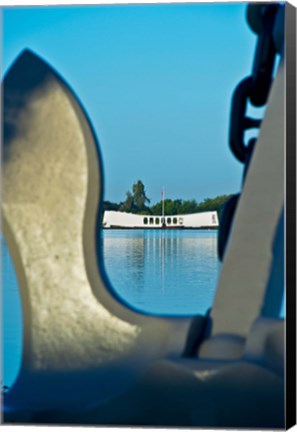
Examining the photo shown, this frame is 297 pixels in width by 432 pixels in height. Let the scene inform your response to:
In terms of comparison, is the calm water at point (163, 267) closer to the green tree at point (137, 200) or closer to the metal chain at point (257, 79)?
the green tree at point (137, 200)

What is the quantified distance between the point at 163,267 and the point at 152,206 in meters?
0.95

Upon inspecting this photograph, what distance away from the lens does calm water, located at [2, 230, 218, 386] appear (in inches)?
268

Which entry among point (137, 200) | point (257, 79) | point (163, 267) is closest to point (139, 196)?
point (137, 200)

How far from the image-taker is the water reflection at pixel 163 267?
268 inches

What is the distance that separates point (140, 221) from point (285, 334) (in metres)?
2.18

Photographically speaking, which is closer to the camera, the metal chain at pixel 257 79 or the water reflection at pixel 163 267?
the metal chain at pixel 257 79

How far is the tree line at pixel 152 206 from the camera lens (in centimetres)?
640

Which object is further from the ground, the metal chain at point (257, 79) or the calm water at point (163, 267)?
the metal chain at point (257, 79)

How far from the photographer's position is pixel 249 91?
508cm

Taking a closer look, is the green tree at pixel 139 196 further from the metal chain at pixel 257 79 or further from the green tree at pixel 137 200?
the metal chain at pixel 257 79

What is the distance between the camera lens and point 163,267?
7.45 m

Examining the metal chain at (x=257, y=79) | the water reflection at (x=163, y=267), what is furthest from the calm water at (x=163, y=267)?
the metal chain at (x=257, y=79)

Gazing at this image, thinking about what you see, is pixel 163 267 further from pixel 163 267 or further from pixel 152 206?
pixel 152 206

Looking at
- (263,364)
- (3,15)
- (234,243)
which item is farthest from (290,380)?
(3,15)
